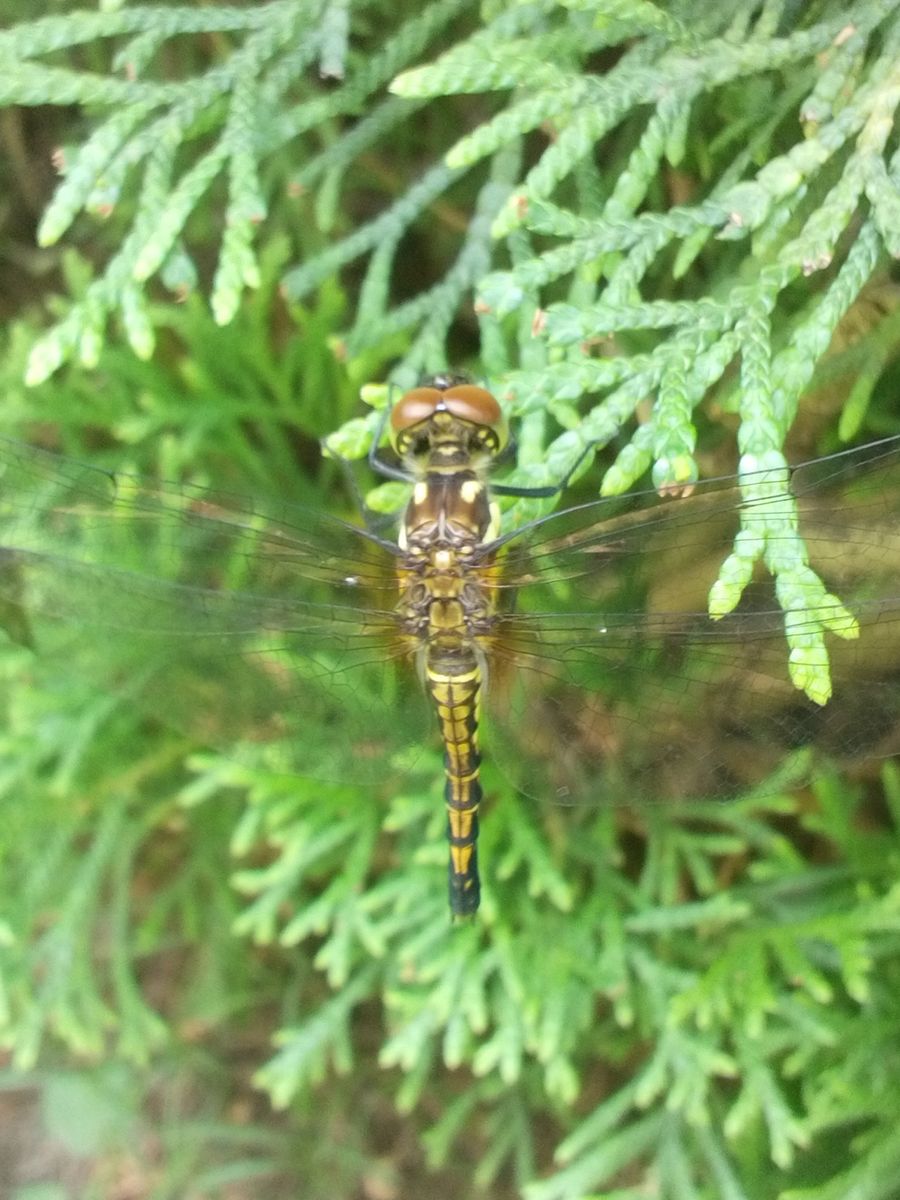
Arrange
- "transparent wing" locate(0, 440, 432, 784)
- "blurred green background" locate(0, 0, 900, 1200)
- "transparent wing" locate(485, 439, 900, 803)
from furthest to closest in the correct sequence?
"transparent wing" locate(0, 440, 432, 784), "blurred green background" locate(0, 0, 900, 1200), "transparent wing" locate(485, 439, 900, 803)

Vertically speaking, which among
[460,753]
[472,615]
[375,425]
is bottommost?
[460,753]

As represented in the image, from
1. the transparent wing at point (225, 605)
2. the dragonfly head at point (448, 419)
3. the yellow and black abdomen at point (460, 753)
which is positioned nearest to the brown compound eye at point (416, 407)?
the dragonfly head at point (448, 419)

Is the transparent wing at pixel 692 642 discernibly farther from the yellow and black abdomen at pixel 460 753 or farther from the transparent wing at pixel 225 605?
the transparent wing at pixel 225 605

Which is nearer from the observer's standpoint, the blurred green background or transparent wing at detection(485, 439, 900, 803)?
transparent wing at detection(485, 439, 900, 803)

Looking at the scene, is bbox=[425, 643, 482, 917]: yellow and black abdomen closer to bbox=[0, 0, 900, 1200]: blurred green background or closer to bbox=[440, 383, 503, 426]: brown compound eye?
bbox=[0, 0, 900, 1200]: blurred green background

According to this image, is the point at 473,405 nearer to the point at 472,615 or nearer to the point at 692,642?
the point at 472,615

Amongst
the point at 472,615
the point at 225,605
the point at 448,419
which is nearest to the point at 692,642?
the point at 472,615

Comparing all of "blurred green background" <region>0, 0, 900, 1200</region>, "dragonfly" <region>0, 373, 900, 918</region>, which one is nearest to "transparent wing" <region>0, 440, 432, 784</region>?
"dragonfly" <region>0, 373, 900, 918</region>

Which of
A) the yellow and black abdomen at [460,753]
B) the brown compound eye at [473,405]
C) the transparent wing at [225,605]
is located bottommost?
the yellow and black abdomen at [460,753]
